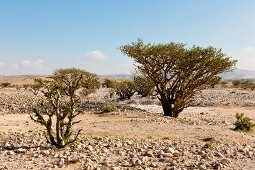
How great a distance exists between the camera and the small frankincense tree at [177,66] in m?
31.4

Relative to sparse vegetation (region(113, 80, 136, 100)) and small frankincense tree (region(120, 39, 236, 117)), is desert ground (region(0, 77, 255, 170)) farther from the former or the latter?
sparse vegetation (region(113, 80, 136, 100))

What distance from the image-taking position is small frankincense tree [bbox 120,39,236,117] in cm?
3136

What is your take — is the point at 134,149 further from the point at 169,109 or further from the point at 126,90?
the point at 126,90

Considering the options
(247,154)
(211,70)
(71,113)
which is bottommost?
(247,154)

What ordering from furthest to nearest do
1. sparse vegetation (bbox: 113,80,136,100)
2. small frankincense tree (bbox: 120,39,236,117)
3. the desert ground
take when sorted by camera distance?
sparse vegetation (bbox: 113,80,136,100), small frankincense tree (bbox: 120,39,236,117), the desert ground

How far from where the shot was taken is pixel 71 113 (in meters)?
15.5

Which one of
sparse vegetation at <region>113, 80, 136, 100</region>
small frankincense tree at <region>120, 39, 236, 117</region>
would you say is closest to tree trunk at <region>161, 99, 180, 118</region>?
small frankincense tree at <region>120, 39, 236, 117</region>

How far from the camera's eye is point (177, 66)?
105ft

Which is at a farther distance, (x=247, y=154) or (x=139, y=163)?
(x=247, y=154)

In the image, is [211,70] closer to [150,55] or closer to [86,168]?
[150,55]

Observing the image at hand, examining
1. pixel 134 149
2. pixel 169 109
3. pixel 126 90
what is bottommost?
pixel 134 149

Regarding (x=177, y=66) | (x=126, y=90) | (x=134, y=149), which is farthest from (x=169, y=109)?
(x=126, y=90)

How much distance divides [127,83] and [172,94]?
25843 mm

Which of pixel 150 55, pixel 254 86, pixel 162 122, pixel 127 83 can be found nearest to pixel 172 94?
pixel 150 55
